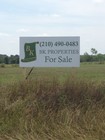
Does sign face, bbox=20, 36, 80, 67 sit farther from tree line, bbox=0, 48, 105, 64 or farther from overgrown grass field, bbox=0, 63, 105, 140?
tree line, bbox=0, 48, 105, 64

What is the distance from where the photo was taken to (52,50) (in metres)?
17.8

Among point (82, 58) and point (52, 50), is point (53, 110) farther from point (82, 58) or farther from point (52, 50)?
point (82, 58)

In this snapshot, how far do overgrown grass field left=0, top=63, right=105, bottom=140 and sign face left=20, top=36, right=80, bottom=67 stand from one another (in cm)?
727

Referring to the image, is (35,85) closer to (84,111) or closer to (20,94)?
(20,94)

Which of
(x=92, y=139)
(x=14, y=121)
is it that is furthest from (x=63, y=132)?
(x=14, y=121)

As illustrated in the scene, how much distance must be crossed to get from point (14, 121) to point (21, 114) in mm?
291

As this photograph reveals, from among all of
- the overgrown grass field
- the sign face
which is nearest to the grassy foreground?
the overgrown grass field

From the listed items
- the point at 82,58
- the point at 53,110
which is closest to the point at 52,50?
the point at 53,110

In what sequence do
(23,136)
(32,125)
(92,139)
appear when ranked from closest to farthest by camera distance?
1. (92,139)
2. (23,136)
3. (32,125)

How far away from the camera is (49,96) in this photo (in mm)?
9273

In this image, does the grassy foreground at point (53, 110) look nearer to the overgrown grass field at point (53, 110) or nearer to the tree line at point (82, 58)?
the overgrown grass field at point (53, 110)

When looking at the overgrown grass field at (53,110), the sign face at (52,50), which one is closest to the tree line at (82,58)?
the sign face at (52,50)

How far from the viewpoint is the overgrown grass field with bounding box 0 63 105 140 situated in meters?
7.42

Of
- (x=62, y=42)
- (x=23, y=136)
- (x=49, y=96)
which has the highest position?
(x=62, y=42)
